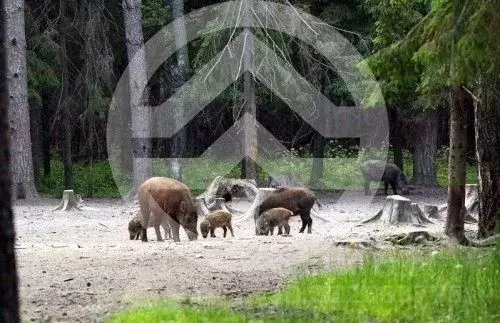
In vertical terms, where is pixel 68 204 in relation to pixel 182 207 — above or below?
Answer: below

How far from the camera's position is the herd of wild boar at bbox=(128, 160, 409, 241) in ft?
49.6

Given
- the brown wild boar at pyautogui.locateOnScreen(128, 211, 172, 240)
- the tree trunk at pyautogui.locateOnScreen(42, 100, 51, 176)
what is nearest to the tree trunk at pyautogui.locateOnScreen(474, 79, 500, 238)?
the brown wild boar at pyautogui.locateOnScreen(128, 211, 172, 240)

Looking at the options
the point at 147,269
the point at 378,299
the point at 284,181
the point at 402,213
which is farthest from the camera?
the point at 284,181

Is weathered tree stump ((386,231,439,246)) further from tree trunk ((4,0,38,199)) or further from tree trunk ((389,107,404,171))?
tree trunk ((389,107,404,171))

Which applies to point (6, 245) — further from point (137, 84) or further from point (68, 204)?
point (137, 84)

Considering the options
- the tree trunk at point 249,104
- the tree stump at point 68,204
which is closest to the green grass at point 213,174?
the tree trunk at point 249,104

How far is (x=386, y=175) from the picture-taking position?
84.9 ft

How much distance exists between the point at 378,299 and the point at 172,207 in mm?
8256

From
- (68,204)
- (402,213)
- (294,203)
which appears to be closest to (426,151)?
(402,213)

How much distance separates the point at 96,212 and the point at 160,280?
11740 millimetres

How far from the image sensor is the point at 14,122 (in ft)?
78.5

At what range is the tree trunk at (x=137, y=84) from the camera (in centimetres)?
2526

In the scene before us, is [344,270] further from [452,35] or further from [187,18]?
[187,18]

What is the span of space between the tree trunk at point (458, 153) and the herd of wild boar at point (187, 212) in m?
4.73
